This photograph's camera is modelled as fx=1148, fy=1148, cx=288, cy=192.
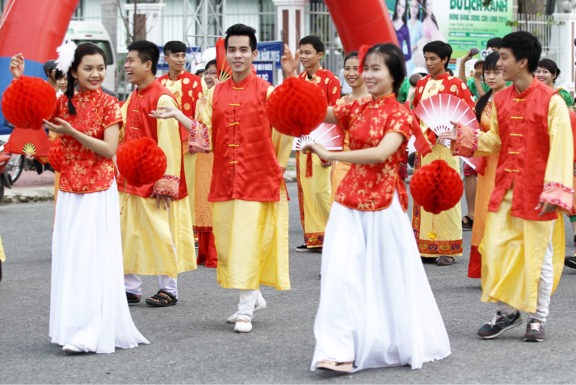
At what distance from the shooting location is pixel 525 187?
20.4ft

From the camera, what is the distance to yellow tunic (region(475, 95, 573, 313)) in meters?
6.07

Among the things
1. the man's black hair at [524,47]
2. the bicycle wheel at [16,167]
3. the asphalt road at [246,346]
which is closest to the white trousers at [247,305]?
the asphalt road at [246,346]

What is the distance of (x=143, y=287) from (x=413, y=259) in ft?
10.5

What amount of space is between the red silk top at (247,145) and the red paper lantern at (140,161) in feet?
1.47

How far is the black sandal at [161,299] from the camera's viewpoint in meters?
7.59

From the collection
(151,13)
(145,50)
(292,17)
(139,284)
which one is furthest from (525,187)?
(292,17)

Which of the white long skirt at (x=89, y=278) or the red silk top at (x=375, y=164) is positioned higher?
the red silk top at (x=375, y=164)

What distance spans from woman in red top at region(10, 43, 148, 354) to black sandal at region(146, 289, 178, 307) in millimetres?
1226

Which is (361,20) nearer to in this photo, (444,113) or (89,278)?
(444,113)

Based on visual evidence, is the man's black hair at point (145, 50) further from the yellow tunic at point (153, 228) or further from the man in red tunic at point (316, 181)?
the man in red tunic at point (316, 181)

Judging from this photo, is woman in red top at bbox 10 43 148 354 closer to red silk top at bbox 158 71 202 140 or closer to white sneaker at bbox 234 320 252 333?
white sneaker at bbox 234 320 252 333

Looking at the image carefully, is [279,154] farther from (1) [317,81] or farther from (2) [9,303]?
(1) [317,81]

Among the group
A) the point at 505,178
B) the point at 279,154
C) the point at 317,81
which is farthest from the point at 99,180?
the point at 317,81

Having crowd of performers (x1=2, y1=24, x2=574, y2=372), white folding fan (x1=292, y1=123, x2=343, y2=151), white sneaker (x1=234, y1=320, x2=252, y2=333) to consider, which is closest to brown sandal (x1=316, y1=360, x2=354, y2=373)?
crowd of performers (x1=2, y1=24, x2=574, y2=372)
